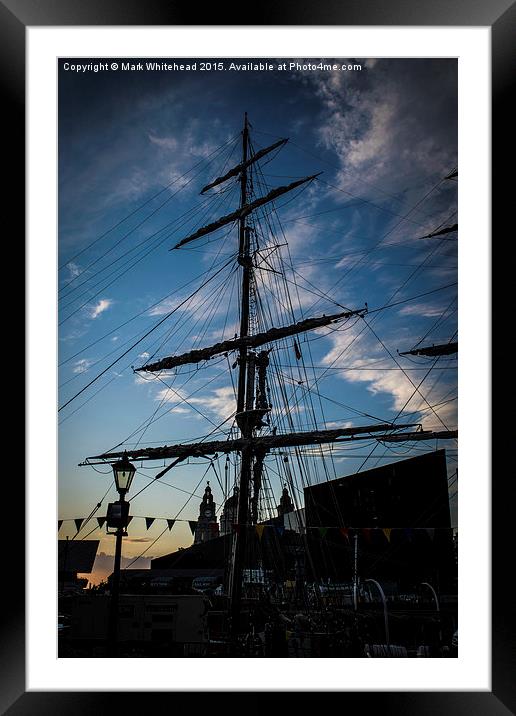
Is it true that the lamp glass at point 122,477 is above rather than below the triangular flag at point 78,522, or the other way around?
above

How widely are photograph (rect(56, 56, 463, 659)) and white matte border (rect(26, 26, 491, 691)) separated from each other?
33 cm

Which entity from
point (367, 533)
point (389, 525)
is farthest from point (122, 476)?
point (389, 525)

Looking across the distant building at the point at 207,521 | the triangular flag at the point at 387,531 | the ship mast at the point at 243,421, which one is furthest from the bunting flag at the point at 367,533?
the distant building at the point at 207,521

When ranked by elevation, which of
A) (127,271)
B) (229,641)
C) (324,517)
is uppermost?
(127,271)

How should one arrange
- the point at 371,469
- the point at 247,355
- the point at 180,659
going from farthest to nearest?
the point at 247,355 → the point at 371,469 → the point at 180,659

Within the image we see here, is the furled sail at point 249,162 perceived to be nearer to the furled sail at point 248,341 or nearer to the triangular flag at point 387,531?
the furled sail at point 248,341

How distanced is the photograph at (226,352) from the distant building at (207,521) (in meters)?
0.02

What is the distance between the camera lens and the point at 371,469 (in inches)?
262

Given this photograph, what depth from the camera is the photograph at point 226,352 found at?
5883 mm
